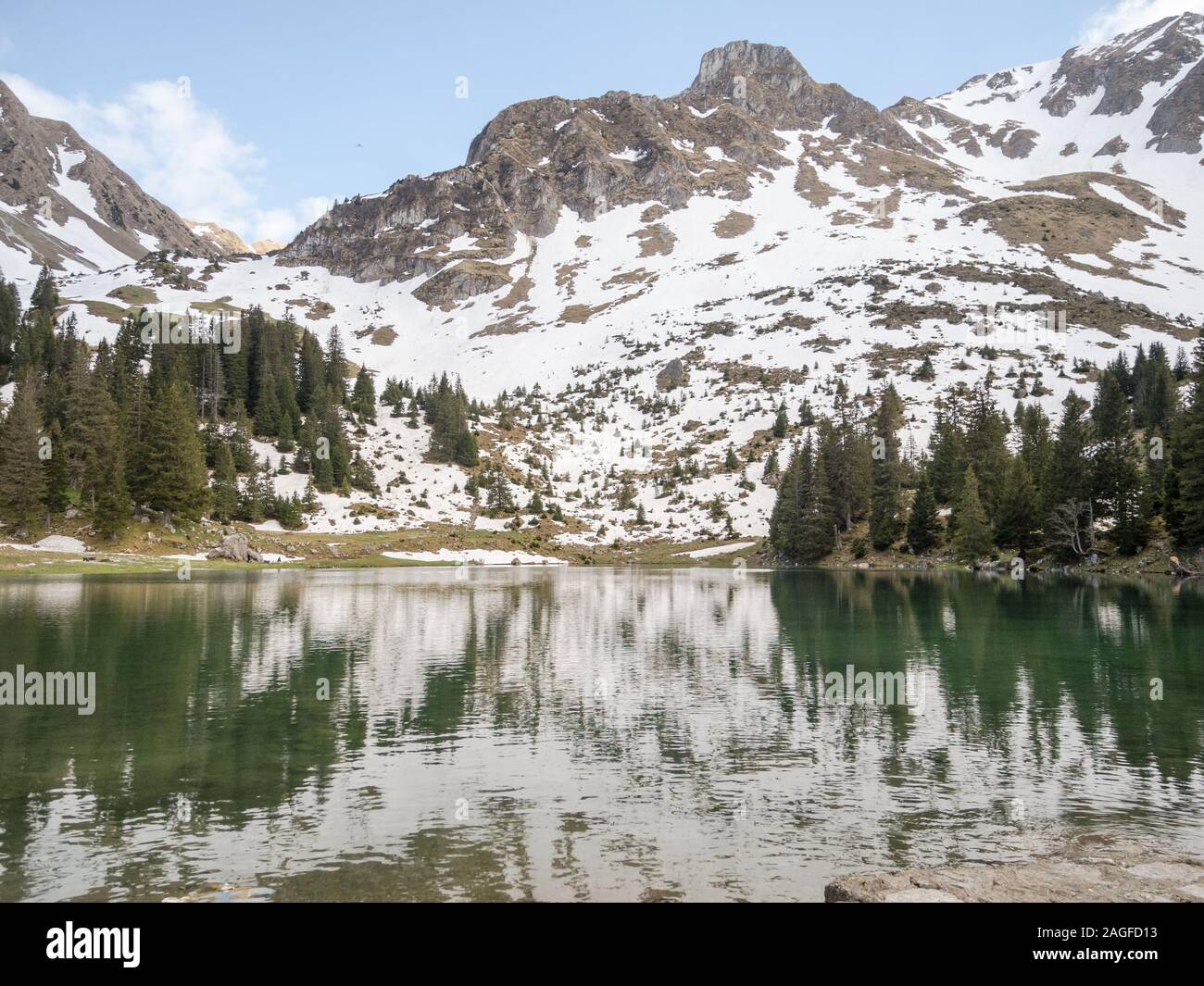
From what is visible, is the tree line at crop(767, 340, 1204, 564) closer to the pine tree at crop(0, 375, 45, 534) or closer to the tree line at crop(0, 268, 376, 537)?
the tree line at crop(0, 268, 376, 537)

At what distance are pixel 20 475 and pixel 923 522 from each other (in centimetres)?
11632

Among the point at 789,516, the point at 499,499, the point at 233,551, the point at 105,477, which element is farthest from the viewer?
the point at 499,499

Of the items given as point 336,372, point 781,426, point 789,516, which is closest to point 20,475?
point 336,372

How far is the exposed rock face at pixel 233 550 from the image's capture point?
336 feet

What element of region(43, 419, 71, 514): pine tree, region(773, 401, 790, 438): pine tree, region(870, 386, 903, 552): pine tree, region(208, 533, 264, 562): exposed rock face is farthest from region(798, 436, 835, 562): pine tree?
region(43, 419, 71, 514): pine tree

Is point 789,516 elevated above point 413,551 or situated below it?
above

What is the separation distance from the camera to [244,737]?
2242 cm

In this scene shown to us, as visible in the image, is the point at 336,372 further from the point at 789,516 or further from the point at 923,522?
the point at 923,522

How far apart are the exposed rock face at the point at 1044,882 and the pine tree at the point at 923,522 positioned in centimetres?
11046

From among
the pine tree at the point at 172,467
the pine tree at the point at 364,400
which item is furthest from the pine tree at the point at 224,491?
the pine tree at the point at 364,400

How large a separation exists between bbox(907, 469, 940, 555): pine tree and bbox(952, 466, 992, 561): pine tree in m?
7.89

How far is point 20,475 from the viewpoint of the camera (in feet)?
313

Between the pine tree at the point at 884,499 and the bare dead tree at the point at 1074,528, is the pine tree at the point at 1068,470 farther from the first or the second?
the pine tree at the point at 884,499
